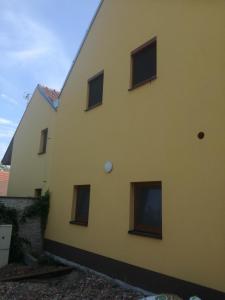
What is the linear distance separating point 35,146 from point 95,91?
17.1 ft

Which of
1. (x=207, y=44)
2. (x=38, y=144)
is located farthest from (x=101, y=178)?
(x=38, y=144)

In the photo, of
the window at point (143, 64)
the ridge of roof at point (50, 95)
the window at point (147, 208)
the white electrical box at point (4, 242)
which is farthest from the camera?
the ridge of roof at point (50, 95)

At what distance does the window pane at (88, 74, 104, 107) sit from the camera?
872 centimetres

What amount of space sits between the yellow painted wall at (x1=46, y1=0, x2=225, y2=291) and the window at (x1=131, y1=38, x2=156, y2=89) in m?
0.17

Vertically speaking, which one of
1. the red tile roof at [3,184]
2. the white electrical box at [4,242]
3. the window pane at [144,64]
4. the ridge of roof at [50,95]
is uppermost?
the ridge of roof at [50,95]

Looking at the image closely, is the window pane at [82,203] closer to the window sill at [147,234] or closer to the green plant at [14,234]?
the green plant at [14,234]

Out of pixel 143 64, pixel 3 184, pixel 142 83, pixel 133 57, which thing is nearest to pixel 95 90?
pixel 133 57

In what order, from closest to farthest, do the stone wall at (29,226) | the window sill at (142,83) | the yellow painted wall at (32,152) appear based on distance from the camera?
the window sill at (142,83) → the stone wall at (29,226) → the yellow painted wall at (32,152)

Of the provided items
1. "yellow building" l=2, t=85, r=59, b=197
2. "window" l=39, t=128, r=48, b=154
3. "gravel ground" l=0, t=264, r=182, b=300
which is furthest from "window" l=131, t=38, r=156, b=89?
"window" l=39, t=128, r=48, b=154

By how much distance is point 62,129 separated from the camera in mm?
10359

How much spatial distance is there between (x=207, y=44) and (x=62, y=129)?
20.5 feet

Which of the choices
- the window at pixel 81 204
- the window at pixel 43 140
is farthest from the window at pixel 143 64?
the window at pixel 43 140

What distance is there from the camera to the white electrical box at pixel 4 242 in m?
8.23

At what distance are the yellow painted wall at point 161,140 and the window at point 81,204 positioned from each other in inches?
8.9
